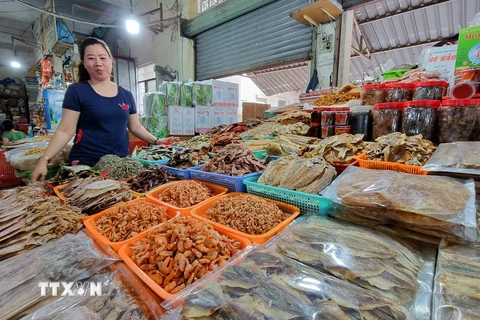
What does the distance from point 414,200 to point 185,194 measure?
3.86ft

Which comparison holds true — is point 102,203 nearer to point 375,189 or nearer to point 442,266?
point 375,189

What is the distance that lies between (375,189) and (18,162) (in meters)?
3.51

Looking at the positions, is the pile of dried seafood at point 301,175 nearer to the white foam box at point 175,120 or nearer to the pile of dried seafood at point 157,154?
the pile of dried seafood at point 157,154

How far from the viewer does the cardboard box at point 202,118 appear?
5543 mm

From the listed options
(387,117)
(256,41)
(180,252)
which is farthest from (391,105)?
(256,41)

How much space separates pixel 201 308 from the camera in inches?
24.3

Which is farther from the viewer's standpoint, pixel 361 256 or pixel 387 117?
pixel 387 117

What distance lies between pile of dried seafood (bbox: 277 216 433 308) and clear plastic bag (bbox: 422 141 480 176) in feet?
1.65

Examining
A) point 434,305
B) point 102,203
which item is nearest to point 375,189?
point 434,305

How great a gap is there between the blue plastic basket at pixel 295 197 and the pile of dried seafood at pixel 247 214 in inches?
3.2

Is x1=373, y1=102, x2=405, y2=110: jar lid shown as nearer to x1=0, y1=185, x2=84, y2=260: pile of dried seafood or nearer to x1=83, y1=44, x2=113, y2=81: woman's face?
x1=0, y1=185, x2=84, y2=260: pile of dried seafood

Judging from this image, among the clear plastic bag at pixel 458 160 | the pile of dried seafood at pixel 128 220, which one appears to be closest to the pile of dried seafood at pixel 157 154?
the pile of dried seafood at pixel 128 220

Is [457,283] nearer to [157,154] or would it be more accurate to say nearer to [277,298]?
[277,298]

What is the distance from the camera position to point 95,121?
221cm
